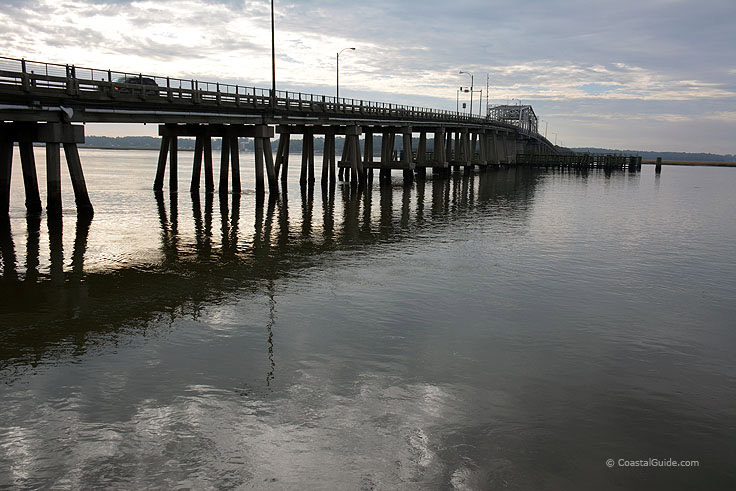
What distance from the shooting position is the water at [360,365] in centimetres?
756

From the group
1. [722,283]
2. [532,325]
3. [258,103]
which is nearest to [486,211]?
[258,103]

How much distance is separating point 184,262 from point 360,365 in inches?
426

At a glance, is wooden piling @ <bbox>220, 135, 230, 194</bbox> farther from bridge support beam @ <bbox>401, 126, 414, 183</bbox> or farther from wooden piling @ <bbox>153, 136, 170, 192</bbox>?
bridge support beam @ <bbox>401, 126, 414, 183</bbox>

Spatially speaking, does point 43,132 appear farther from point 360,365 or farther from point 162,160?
point 360,365

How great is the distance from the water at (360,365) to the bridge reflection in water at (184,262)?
0.36ft

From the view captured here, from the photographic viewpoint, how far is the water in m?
7.56

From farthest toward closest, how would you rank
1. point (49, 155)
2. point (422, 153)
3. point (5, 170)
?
point (422, 153) → point (5, 170) → point (49, 155)

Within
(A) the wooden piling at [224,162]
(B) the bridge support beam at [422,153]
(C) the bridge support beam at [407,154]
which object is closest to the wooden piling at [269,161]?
(A) the wooden piling at [224,162]

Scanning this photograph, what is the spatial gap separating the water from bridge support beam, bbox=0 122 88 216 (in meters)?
5.20

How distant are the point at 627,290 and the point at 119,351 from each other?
13005mm

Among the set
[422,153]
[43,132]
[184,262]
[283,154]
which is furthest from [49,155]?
[422,153]

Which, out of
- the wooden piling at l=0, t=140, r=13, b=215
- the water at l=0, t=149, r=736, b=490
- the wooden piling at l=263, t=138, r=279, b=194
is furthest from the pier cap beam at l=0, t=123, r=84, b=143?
the wooden piling at l=263, t=138, r=279, b=194

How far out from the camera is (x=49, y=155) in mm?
26922

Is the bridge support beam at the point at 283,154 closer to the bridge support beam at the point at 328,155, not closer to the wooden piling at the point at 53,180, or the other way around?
the bridge support beam at the point at 328,155
